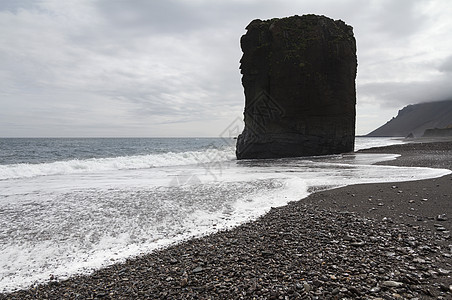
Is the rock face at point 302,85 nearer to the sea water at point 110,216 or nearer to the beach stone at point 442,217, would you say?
the sea water at point 110,216

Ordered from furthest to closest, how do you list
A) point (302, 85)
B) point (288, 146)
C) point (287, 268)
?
point (288, 146) → point (302, 85) → point (287, 268)

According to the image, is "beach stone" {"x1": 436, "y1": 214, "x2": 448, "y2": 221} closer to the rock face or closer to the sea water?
the sea water

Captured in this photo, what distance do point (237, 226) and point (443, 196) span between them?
Answer: 542 centimetres

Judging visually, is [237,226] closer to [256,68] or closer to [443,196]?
[443,196]

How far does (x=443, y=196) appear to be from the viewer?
6.54 meters

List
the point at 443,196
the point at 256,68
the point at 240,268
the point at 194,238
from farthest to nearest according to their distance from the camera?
1. the point at 256,68
2. the point at 443,196
3. the point at 194,238
4. the point at 240,268

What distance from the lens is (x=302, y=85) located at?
2395 cm

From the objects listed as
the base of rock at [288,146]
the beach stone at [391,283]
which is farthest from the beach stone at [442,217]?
the base of rock at [288,146]

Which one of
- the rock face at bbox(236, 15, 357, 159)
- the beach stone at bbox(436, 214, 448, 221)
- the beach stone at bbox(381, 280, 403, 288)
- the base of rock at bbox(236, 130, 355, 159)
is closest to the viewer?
the beach stone at bbox(381, 280, 403, 288)

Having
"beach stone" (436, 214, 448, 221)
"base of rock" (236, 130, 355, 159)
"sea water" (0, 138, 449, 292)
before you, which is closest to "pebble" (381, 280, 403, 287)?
"beach stone" (436, 214, 448, 221)

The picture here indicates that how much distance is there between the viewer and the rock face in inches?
946

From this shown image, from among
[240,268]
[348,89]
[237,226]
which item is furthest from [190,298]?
[348,89]

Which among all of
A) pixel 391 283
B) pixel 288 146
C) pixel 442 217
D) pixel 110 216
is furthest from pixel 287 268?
pixel 288 146

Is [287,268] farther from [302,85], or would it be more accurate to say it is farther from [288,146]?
[302,85]
